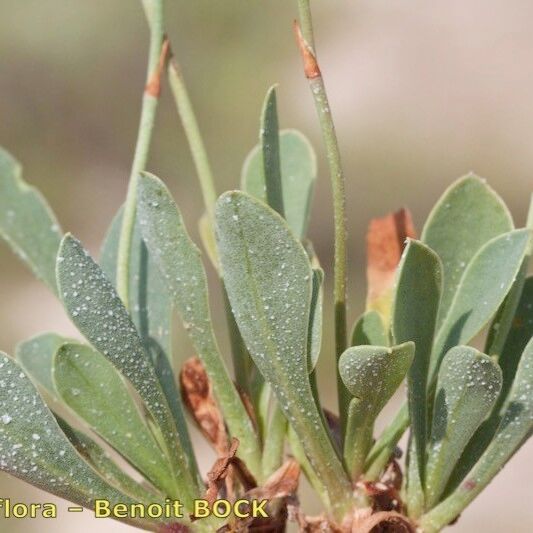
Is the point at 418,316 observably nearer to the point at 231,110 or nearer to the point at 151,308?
the point at 151,308

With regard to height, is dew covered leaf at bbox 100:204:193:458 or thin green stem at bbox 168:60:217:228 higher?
thin green stem at bbox 168:60:217:228

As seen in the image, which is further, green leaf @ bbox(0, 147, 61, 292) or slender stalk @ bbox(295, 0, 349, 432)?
green leaf @ bbox(0, 147, 61, 292)

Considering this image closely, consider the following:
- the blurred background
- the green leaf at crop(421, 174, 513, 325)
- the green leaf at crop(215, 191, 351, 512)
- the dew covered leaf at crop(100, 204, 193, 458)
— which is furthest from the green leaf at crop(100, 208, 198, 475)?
the blurred background

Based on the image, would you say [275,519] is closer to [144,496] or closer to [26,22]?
[144,496]

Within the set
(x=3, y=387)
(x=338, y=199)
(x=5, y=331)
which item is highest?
A: (x=5, y=331)

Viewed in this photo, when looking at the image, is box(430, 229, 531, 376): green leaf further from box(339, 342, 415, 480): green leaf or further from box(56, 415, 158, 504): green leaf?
box(56, 415, 158, 504): green leaf

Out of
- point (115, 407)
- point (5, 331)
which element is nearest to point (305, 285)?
point (115, 407)
